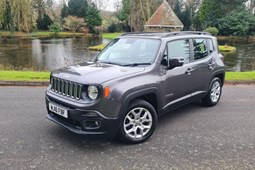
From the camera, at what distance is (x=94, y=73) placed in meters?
4.30

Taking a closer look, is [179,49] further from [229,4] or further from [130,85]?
[229,4]

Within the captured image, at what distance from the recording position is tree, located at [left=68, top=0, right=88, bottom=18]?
206ft

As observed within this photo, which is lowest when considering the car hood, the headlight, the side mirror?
the headlight

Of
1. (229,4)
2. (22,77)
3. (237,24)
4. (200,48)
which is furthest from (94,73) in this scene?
(229,4)

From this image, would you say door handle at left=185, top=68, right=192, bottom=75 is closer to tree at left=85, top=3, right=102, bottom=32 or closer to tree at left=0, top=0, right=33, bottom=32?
tree at left=0, top=0, right=33, bottom=32

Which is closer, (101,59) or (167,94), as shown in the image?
(167,94)

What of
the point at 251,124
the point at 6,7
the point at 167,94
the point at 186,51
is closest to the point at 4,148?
the point at 167,94

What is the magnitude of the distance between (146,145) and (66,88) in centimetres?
162

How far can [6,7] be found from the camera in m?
36.9

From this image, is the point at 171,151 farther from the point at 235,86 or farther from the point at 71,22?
the point at 71,22

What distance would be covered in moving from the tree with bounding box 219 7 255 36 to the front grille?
49649mm

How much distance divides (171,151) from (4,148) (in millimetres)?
2671

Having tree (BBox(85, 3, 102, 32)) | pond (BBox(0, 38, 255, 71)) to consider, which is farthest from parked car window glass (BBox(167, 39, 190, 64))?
tree (BBox(85, 3, 102, 32))

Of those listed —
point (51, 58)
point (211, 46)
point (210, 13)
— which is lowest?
point (51, 58)
